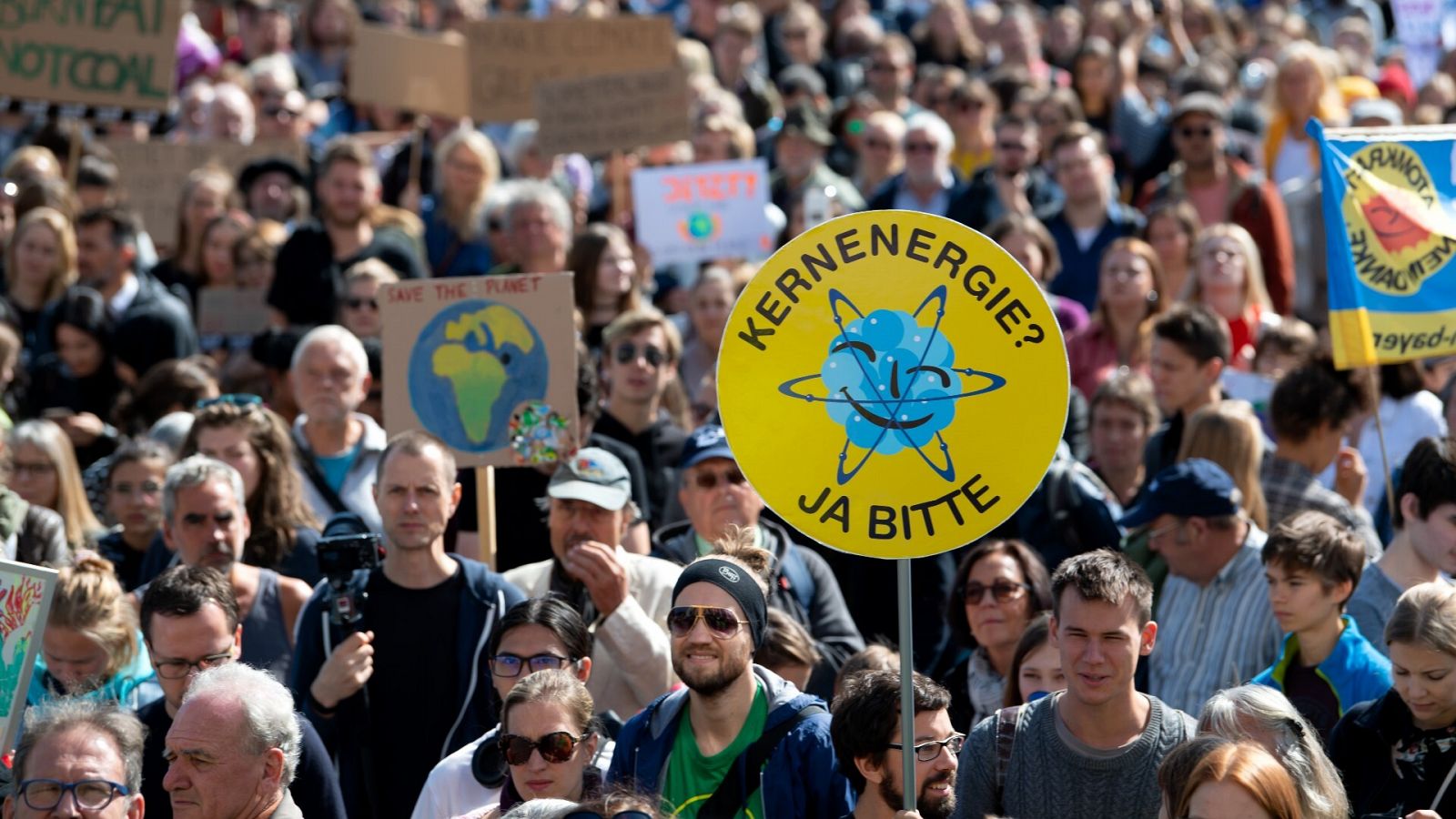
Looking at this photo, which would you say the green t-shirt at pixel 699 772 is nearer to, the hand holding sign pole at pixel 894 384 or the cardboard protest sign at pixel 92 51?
the hand holding sign pole at pixel 894 384

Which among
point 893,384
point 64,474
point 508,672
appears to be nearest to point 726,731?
point 508,672

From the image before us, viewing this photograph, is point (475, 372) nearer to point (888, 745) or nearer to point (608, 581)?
point (608, 581)

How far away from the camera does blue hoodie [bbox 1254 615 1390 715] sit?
6.26 meters

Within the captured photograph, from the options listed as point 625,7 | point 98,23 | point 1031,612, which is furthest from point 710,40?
point 1031,612

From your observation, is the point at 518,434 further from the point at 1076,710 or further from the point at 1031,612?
the point at 1076,710

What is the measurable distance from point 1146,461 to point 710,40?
9223 mm

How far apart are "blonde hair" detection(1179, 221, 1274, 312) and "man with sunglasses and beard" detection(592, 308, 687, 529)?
330 cm

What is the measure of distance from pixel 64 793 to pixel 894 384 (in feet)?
7.35

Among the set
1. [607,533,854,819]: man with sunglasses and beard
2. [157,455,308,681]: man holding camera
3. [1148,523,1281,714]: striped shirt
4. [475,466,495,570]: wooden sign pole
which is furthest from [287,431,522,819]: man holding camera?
[1148,523,1281,714]: striped shirt

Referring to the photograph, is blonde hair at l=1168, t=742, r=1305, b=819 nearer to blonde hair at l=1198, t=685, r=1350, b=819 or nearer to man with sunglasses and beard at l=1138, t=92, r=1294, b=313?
blonde hair at l=1198, t=685, r=1350, b=819

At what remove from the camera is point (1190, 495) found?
7.37 meters

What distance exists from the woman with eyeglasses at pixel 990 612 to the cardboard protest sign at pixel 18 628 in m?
2.92

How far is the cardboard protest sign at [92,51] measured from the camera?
11.7 meters

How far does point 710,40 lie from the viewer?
57.4ft
